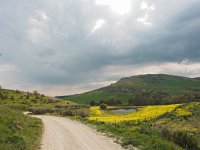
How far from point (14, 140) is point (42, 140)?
190 inches

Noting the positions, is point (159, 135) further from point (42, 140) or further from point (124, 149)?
point (42, 140)

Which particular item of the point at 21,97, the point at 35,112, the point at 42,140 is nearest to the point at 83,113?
the point at 35,112

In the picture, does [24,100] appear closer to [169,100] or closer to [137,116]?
[169,100]

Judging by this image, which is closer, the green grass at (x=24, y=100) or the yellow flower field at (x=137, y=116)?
the yellow flower field at (x=137, y=116)

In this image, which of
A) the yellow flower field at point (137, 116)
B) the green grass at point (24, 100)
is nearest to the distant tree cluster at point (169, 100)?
the green grass at point (24, 100)

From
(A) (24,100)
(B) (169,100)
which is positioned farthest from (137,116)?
(A) (24,100)

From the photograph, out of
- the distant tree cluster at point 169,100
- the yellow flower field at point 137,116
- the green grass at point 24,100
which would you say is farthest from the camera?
the distant tree cluster at point 169,100

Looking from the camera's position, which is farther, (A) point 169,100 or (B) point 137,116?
(A) point 169,100

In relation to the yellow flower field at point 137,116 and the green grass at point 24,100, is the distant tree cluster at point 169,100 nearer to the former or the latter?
the green grass at point 24,100

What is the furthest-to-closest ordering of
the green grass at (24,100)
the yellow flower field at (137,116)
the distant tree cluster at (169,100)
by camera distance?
the distant tree cluster at (169,100)
the green grass at (24,100)
the yellow flower field at (137,116)

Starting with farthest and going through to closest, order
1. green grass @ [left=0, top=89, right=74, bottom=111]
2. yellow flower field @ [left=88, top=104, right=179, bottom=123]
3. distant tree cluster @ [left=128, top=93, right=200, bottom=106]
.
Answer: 1. distant tree cluster @ [left=128, top=93, right=200, bottom=106]
2. green grass @ [left=0, top=89, right=74, bottom=111]
3. yellow flower field @ [left=88, top=104, right=179, bottom=123]

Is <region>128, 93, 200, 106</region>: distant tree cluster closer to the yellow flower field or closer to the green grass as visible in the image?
the green grass

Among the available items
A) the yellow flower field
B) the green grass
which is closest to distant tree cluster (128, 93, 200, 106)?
the green grass

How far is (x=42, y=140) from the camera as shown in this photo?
30203 millimetres
